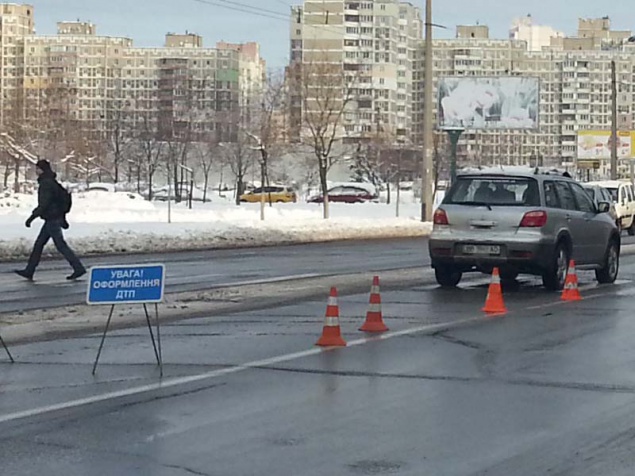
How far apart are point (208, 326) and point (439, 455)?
21.6 ft

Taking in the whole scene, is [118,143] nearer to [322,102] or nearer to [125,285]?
[322,102]

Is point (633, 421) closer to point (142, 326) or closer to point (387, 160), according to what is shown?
point (142, 326)

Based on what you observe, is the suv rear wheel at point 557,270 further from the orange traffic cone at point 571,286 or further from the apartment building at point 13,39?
the apartment building at point 13,39

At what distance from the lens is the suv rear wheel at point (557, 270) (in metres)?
17.8

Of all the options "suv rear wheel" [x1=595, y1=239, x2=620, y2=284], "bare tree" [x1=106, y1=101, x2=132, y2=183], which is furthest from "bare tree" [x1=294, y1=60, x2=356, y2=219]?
"suv rear wheel" [x1=595, y1=239, x2=620, y2=284]

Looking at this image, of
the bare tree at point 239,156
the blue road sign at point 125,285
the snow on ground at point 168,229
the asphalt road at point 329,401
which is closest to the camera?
the asphalt road at point 329,401

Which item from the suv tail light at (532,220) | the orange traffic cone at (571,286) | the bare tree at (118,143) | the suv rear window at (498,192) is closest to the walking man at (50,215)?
the suv rear window at (498,192)

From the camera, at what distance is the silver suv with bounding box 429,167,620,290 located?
17.5 m

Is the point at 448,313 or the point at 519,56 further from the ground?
the point at 519,56

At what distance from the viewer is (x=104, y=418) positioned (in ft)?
28.1

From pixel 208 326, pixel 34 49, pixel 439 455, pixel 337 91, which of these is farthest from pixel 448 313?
pixel 34 49

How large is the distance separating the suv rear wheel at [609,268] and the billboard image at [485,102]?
36204 mm

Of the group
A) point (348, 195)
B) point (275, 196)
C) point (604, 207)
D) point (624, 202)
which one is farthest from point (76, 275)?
point (348, 195)

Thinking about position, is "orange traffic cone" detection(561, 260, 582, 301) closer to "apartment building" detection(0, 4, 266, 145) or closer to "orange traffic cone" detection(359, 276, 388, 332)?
"orange traffic cone" detection(359, 276, 388, 332)
